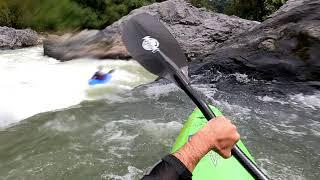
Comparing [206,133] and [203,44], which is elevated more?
[206,133]

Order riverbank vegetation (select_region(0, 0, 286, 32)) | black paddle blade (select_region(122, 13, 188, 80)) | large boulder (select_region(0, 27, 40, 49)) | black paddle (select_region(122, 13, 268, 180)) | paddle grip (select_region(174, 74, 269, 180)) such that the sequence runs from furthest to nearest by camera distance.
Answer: riverbank vegetation (select_region(0, 0, 286, 32)) → large boulder (select_region(0, 27, 40, 49)) → black paddle blade (select_region(122, 13, 188, 80)) → black paddle (select_region(122, 13, 268, 180)) → paddle grip (select_region(174, 74, 269, 180))

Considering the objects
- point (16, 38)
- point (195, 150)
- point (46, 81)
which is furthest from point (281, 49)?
point (16, 38)

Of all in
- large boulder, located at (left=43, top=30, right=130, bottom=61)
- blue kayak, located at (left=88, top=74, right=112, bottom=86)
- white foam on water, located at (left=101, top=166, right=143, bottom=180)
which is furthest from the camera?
large boulder, located at (left=43, top=30, right=130, bottom=61)

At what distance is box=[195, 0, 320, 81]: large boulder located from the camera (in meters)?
5.98

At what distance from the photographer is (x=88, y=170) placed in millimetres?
3906

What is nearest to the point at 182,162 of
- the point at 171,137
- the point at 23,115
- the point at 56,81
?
the point at 171,137

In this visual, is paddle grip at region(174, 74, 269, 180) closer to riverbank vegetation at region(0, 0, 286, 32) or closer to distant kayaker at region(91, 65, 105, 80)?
distant kayaker at region(91, 65, 105, 80)

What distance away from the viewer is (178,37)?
8.73 meters

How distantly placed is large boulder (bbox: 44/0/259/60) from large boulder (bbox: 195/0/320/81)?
1478mm

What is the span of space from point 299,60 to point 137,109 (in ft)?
8.08

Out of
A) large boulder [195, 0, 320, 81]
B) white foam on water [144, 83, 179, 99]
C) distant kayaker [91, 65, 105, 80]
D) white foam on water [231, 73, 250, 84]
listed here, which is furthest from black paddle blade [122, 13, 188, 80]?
distant kayaker [91, 65, 105, 80]

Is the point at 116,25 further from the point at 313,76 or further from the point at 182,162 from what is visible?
the point at 182,162

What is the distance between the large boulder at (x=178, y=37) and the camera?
334 inches

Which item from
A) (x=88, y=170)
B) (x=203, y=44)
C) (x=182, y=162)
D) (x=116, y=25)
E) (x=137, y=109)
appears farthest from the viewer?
(x=116, y=25)
